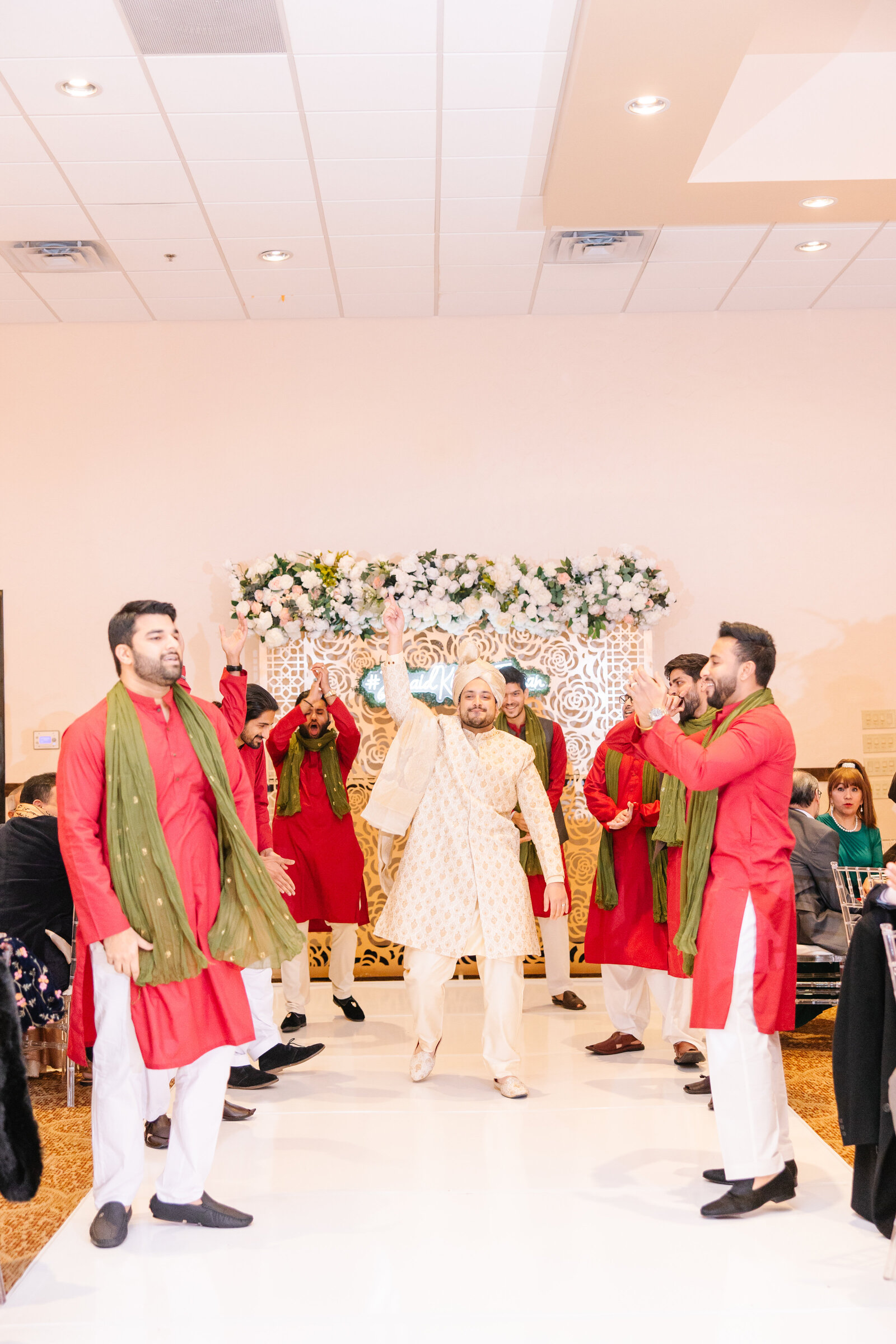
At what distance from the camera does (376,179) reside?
5598 mm

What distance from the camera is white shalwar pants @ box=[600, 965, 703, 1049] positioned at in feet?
16.0

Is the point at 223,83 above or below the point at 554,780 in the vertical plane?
above

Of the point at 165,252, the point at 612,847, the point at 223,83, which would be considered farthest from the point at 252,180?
the point at 612,847

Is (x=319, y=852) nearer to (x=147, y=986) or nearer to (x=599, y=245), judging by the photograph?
(x=147, y=986)

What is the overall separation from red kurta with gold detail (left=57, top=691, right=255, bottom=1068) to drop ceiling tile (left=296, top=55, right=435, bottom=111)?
2.79 meters

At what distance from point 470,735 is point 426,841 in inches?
19.1

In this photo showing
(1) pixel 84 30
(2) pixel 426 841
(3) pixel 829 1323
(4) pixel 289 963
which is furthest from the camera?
(4) pixel 289 963

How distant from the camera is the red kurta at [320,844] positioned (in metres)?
5.67

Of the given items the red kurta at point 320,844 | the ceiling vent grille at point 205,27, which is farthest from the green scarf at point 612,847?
the ceiling vent grille at point 205,27

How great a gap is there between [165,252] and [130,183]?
2.42 feet

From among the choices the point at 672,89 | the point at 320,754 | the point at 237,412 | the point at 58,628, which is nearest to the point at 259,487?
the point at 237,412

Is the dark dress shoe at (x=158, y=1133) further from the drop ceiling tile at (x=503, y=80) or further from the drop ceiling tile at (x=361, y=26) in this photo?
the drop ceiling tile at (x=503, y=80)

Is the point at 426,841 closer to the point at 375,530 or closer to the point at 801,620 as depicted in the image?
the point at 375,530

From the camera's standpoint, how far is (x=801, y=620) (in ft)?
24.1
